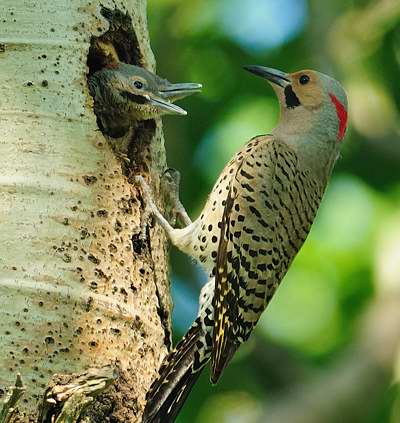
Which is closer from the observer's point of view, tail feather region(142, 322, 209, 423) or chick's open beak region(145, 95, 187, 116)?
tail feather region(142, 322, 209, 423)

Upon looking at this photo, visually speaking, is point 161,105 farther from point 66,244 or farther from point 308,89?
point 66,244

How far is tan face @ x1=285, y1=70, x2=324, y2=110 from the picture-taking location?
5.39 metres

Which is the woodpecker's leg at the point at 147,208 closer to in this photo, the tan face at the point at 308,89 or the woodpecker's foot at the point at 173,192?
the woodpecker's foot at the point at 173,192

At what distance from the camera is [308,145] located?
5.22 m

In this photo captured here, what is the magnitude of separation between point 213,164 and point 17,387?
182 inches

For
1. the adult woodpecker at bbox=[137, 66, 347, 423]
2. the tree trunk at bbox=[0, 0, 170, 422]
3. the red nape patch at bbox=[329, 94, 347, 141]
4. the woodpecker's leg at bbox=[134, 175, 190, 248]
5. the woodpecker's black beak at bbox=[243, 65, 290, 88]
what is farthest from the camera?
the woodpecker's black beak at bbox=[243, 65, 290, 88]

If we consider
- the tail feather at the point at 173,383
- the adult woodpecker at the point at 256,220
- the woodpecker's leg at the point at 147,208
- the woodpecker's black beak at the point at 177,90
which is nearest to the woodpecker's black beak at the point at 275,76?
the adult woodpecker at the point at 256,220

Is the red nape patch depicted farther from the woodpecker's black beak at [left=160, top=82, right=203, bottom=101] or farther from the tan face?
the woodpecker's black beak at [left=160, top=82, right=203, bottom=101]

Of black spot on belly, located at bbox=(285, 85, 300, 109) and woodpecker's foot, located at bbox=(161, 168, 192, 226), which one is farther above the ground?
black spot on belly, located at bbox=(285, 85, 300, 109)

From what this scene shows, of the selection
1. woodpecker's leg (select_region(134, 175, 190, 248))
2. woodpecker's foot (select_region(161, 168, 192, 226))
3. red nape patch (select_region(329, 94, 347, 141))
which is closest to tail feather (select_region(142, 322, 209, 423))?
woodpecker's leg (select_region(134, 175, 190, 248))

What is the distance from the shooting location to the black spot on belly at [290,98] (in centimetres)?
543

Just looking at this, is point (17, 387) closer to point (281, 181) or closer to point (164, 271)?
point (164, 271)

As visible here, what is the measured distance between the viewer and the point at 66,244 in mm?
3611

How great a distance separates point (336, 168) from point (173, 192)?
292cm
